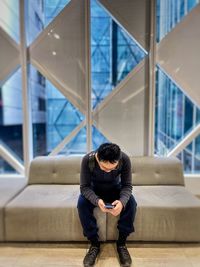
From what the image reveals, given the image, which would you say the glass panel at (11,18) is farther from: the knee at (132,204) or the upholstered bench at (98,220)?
the knee at (132,204)

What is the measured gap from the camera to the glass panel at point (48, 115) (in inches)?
146

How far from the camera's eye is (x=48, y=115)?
3842 mm

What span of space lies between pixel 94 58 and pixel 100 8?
25.7 inches

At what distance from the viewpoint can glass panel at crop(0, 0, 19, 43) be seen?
358 centimetres

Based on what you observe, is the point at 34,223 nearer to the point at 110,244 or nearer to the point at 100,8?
the point at 110,244

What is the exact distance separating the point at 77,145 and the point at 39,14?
1.89m

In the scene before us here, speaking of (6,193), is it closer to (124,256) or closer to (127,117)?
(124,256)

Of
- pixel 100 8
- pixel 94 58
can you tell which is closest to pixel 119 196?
pixel 94 58

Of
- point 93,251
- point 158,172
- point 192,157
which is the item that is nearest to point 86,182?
point 93,251

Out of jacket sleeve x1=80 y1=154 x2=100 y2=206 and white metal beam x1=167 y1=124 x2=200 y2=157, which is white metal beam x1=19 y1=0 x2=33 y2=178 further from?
white metal beam x1=167 y1=124 x2=200 y2=157

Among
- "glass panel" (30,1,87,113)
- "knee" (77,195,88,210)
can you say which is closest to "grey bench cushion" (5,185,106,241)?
"knee" (77,195,88,210)

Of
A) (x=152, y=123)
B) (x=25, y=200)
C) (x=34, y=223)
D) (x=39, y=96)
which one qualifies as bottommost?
(x=34, y=223)

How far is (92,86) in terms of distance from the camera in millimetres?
3639

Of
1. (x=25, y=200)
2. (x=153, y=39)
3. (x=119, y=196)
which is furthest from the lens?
(x=153, y=39)
